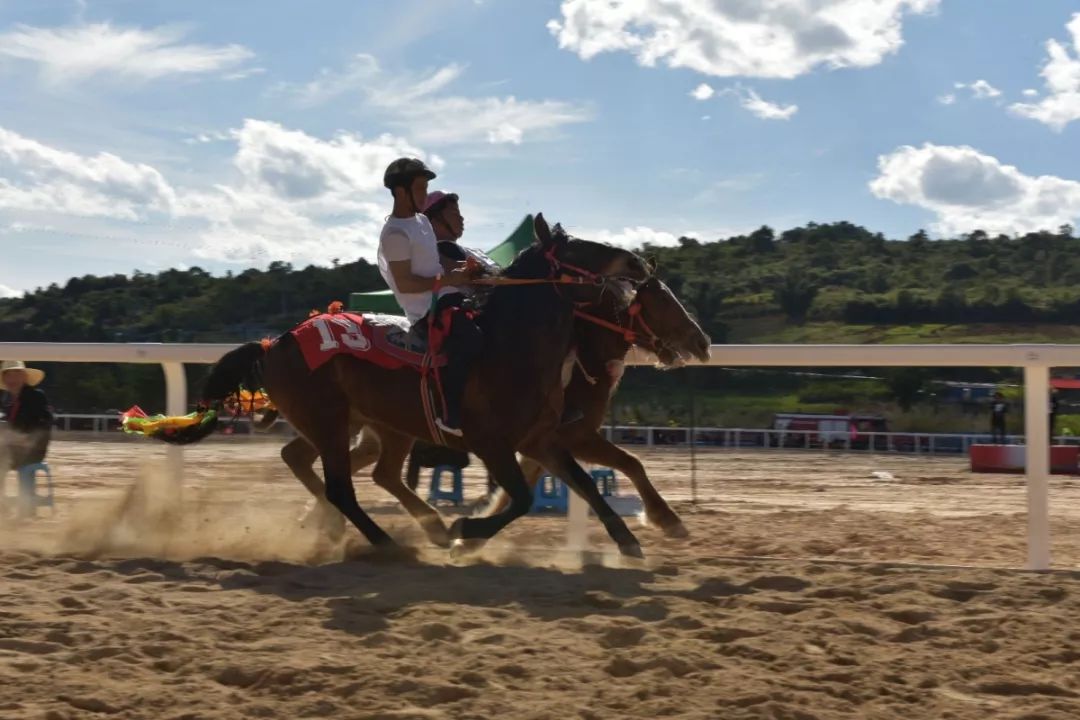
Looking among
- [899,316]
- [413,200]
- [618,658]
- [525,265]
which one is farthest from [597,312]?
[899,316]

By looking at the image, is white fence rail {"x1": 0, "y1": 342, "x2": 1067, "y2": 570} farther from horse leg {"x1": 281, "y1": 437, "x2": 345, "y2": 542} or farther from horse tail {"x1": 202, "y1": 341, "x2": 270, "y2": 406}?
horse leg {"x1": 281, "y1": 437, "x2": 345, "y2": 542}

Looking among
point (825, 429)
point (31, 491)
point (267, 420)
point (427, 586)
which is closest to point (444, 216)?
point (267, 420)

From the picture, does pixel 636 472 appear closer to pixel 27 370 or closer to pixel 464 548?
pixel 464 548

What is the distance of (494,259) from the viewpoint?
14594 millimetres

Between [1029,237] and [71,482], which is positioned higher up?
[1029,237]

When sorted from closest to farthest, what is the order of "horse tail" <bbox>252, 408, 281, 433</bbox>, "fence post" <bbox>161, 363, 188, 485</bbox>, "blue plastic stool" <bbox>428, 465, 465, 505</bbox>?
"horse tail" <bbox>252, 408, 281, 433</bbox>
"fence post" <bbox>161, 363, 188, 485</bbox>
"blue plastic stool" <bbox>428, 465, 465, 505</bbox>

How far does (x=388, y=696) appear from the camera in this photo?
3.78 m

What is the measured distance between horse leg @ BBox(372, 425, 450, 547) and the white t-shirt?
0.89 m

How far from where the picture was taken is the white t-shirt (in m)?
6.67

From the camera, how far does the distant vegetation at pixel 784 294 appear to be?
241 feet

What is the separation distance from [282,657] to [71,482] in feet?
19.7

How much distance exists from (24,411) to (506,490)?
456 centimetres

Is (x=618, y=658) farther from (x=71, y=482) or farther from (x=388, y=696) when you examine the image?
(x=71, y=482)

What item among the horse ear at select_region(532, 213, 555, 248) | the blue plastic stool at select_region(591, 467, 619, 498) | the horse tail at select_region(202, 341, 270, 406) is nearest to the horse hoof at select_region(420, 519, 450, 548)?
the horse tail at select_region(202, 341, 270, 406)
